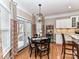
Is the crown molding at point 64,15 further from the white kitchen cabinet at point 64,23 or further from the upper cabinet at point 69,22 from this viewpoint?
the white kitchen cabinet at point 64,23

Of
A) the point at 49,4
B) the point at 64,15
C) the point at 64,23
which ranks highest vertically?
the point at 49,4

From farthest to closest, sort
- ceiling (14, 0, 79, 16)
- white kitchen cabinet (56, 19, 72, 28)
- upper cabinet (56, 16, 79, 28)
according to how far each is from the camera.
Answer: white kitchen cabinet (56, 19, 72, 28) < upper cabinet (56, 16, 79, 28) < ceiling (14, 0, 79, 16)

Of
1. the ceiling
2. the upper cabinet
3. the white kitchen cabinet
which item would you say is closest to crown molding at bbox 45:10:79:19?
the upper cabinet

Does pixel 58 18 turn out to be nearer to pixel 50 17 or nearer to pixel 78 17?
pixel 50 17

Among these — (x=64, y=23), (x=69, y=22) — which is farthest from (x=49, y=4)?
(x=64, y=23)

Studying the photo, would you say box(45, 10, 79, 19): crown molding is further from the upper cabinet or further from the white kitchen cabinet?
the white kitchen cabinet

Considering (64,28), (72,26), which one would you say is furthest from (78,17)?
(64,28)

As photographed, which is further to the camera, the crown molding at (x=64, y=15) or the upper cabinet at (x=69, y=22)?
the crown molding at (x=64, y=15)

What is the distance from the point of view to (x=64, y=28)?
946 centimetres

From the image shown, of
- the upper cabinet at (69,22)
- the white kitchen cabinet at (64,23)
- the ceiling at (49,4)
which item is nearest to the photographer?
the ceiling at (49,4)

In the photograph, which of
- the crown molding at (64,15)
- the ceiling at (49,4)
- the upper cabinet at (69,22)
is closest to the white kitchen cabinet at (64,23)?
the upper cabinet at (69,22)

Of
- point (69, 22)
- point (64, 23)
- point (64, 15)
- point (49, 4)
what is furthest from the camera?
point (64, 15)

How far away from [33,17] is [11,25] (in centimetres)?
491

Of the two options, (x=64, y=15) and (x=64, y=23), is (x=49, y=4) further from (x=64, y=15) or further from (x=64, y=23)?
(x=64, y=15)
